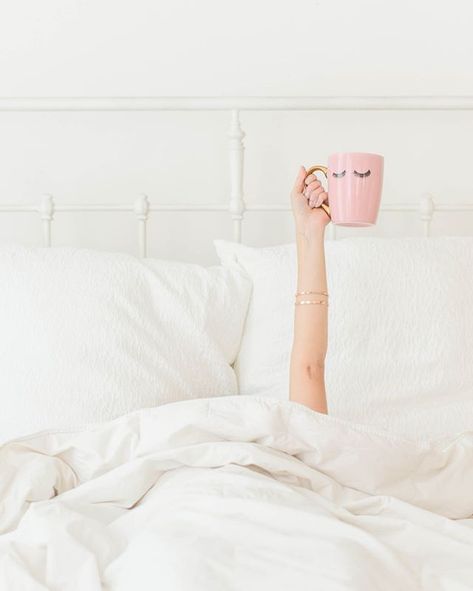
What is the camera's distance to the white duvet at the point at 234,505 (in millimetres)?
929

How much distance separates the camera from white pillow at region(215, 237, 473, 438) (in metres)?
1.61

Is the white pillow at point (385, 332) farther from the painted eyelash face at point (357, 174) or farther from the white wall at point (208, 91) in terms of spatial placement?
the white wall at point (208, 91)

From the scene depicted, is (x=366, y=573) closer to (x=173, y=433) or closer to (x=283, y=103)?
(x=173, y=433)

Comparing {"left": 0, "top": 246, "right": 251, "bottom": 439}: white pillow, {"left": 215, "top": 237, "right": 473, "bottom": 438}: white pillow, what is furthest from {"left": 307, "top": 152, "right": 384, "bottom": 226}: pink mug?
{"left": 0, "top": 246, "right": 251, "bottom": 439}: white pillow

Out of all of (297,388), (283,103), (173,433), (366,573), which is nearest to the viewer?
(366,573)

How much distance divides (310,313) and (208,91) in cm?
75

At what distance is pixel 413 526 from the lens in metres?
1.10

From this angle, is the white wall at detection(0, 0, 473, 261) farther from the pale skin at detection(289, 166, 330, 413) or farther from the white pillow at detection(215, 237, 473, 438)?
the pale skin at detection(289, 166, 330, 413)

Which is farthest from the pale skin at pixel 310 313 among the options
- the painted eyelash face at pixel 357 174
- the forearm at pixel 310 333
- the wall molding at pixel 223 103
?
the wall molding at pixel 223 103

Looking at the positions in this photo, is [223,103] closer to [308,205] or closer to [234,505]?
[308,205]

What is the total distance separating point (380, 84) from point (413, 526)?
1.24 m

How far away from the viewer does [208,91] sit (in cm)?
208

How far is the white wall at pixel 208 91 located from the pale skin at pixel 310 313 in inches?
19.8

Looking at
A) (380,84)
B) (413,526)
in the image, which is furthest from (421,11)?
(413,526)
